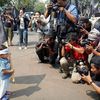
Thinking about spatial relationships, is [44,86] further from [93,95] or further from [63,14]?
[63,14]

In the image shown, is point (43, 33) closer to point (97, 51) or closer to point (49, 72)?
point (49, 72)

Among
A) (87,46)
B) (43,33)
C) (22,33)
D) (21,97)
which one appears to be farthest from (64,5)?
(22,33)

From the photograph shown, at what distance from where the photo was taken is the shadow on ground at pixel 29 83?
6980mm

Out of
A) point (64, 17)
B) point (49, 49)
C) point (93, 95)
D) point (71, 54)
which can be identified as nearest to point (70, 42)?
point (71, 54)

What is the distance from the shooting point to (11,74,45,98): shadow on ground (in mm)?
6980

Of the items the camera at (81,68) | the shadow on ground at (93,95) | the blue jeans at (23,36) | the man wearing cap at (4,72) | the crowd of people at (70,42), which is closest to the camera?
the man wearing cap at (4,72)

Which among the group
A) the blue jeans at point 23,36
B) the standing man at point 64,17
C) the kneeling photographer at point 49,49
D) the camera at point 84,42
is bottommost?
the blue jeans at point 23,36

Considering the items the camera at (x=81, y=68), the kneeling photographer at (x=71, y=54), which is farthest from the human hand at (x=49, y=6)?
the camera at (x=81, y=68)

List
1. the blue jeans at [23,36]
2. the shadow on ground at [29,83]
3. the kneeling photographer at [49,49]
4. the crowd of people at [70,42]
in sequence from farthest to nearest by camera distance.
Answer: the blue jeans at [23,36]
the kneeling photographer at [49,49]
the crowd of people at [70,42]
the shadow on ground at [29,83]

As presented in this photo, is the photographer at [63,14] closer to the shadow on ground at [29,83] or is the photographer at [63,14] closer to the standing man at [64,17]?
the standing man at [64,17]

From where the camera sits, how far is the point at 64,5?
8367mm

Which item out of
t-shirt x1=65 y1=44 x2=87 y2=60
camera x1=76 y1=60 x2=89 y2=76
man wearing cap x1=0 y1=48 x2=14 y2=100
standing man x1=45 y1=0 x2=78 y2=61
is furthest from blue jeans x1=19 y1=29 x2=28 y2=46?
man wearing cap x1=0 y1=48 x2=14 y2=100

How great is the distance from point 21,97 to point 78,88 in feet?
4.40

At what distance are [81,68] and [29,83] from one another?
1.18m
